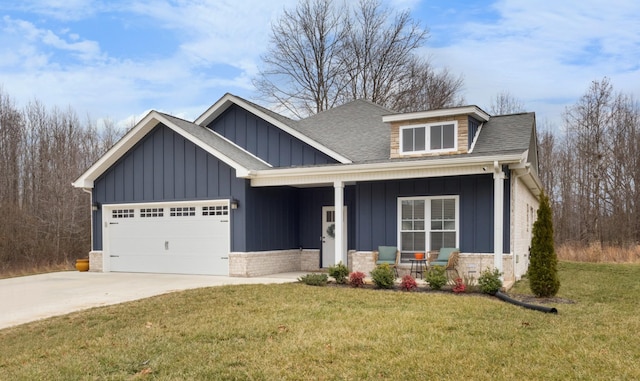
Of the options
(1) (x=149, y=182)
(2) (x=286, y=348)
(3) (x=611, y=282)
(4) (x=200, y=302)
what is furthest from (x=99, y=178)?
(3) (x=611, y=282)

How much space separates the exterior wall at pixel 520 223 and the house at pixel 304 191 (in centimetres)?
5

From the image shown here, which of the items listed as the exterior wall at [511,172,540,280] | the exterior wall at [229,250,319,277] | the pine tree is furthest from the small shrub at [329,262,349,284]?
the exterior wall at [511,172,540,280]

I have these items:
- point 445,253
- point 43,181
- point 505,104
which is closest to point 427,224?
point 445,253

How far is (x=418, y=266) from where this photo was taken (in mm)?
13406

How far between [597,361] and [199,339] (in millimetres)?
4607

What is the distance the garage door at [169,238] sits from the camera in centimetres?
1495

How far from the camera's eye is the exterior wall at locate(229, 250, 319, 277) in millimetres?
14344

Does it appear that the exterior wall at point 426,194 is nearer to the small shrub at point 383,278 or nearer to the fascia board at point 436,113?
the fascia board at point 436,113

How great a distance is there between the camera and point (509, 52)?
1630cm

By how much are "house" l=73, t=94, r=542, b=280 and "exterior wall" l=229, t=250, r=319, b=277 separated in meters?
0.04

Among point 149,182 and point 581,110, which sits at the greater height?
point 581,110

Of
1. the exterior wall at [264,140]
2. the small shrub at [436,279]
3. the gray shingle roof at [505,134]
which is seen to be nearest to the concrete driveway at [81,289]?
the exterior wall at [264,140]

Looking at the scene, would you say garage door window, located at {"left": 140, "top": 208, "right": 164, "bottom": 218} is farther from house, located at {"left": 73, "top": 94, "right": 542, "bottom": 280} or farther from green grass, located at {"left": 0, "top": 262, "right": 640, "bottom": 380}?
green grass, located at {"left": 0, "top": 262, "right": 640, "bottom": 380}

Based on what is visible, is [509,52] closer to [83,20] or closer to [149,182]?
[149,182]
